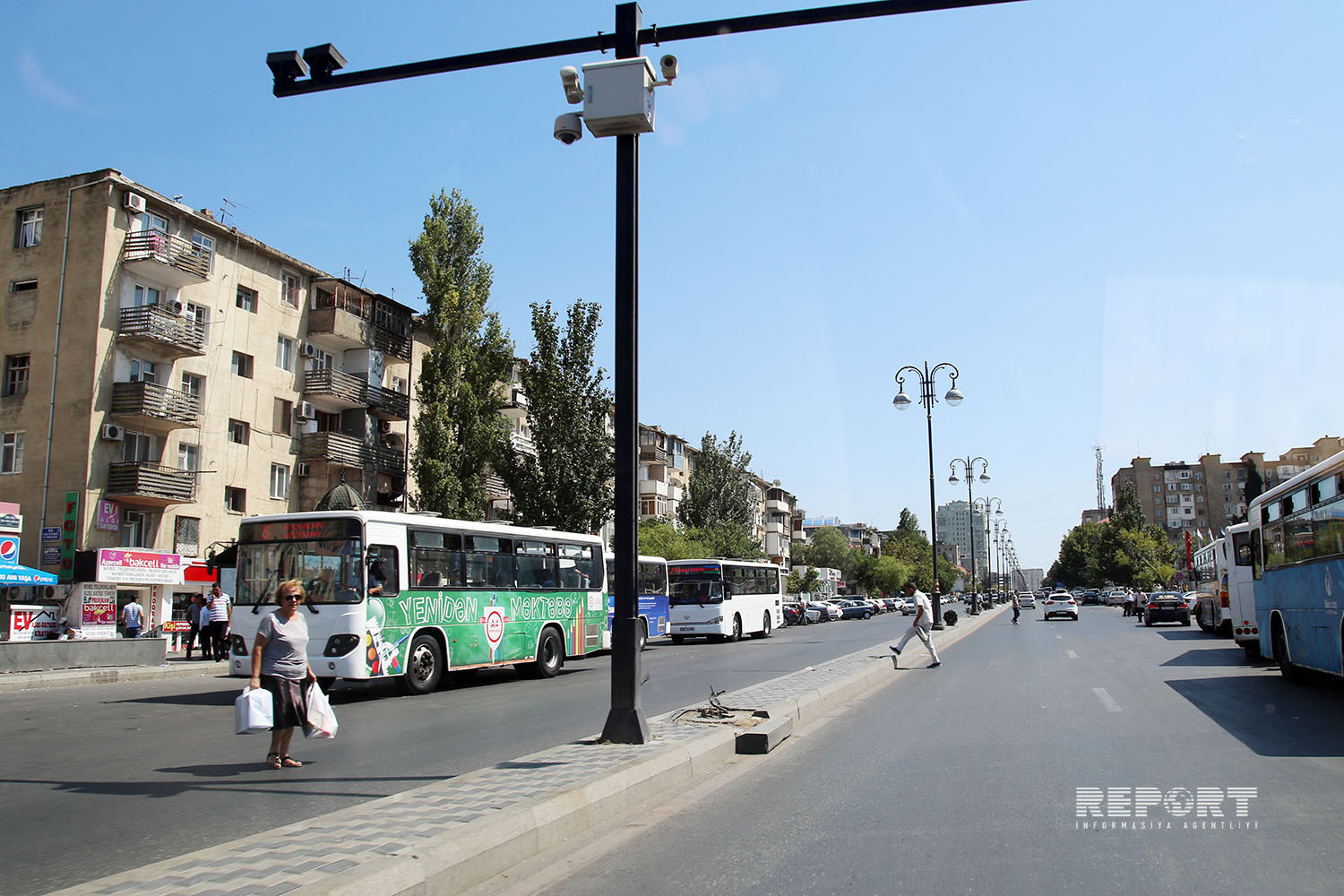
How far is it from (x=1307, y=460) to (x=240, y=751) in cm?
12991

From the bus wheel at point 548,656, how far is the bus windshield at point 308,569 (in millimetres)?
5107

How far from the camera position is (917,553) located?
509 ft

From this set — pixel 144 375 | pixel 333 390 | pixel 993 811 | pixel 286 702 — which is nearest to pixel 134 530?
pixel 144 375

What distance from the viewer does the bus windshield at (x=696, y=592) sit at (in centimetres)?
3431

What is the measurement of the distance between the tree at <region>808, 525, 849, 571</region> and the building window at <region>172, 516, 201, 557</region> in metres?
101

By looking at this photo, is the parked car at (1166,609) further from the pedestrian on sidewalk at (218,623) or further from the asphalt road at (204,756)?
the pedestrian on sidewalk at (218,623)

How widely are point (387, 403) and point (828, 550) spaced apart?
309 feet

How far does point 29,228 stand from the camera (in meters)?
33.0

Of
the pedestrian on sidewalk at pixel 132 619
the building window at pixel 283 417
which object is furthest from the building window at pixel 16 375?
the pedestrian on sidewalk at pixel 132 619

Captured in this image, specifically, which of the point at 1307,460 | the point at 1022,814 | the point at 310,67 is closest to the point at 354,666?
the point at 310,67

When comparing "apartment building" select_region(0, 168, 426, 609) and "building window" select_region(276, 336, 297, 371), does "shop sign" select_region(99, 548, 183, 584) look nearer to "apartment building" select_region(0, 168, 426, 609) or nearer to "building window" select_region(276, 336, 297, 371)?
"apartment building" select_region(0, 168, 426, 609)

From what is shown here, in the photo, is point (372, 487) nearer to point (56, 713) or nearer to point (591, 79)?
point (56, 713)

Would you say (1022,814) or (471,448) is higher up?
(471,448)

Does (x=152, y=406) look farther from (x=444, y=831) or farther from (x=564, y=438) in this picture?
(x=444, y=831)
